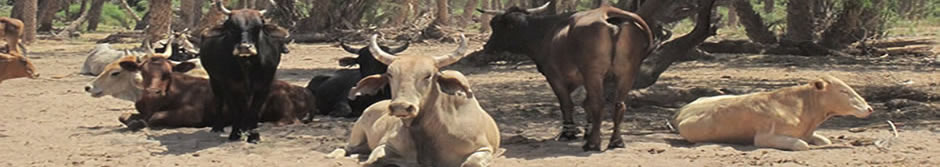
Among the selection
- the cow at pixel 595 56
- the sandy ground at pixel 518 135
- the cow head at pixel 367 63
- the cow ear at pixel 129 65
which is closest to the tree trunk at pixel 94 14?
the sandy ground at pixel 518 135

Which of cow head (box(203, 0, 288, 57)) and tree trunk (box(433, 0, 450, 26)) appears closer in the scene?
cow head (box(203, 0, 288, 57))

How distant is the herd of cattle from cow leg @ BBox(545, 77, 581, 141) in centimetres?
1

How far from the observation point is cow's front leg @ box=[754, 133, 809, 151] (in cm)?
952

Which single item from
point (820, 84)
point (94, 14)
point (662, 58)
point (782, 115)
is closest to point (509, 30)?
point (782, 115)

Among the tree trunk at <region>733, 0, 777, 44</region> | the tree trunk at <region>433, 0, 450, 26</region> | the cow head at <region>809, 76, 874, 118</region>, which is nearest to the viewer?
the cow head at <region>809, 76, 874, 118</region>

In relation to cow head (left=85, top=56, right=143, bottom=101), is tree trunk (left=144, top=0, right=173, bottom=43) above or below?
below

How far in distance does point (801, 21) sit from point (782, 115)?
13.8 m

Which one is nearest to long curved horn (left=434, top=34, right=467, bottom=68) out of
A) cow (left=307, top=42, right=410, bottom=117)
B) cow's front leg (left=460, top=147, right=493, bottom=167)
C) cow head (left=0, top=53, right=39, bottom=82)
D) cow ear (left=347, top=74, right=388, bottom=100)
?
cow ear (left=347, top=74, right=388, bottom=100)

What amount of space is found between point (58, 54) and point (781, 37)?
13.2 m

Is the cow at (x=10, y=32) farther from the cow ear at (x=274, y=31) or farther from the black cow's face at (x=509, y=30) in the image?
the black cow's face at (x=509, y=30)

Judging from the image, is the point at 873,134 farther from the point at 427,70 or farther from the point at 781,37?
the point at 781,37

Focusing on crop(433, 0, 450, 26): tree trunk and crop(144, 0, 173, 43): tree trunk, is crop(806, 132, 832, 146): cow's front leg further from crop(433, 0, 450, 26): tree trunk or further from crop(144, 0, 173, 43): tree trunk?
crop(433, 0, 450, 26): tree trunk

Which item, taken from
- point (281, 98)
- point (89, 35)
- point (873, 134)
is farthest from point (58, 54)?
point (873, 134)

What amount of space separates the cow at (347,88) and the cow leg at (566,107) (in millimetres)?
2623
